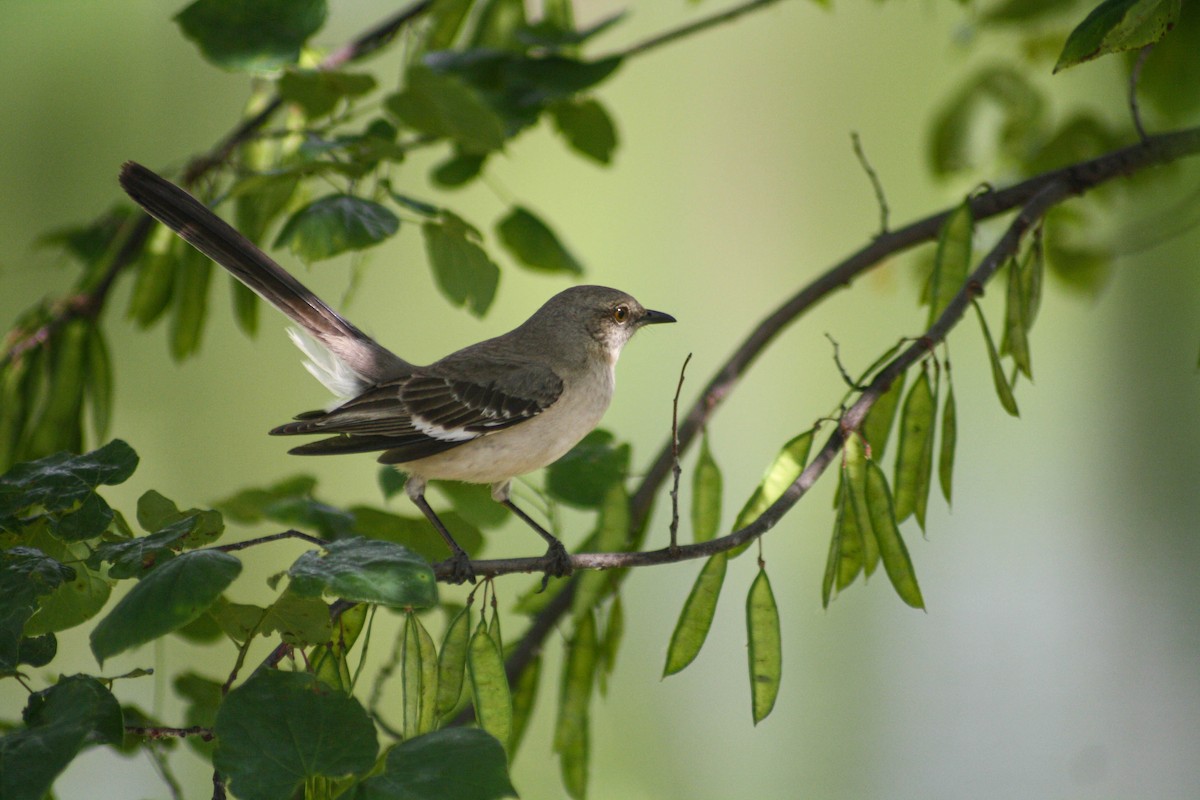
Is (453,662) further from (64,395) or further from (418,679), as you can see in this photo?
(64,395)

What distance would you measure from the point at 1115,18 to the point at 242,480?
3279mm

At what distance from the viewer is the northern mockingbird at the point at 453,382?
1.59 m

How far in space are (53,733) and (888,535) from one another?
0.94m

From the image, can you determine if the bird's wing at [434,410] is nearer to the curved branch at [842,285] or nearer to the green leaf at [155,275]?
the curved branch at [842,285]

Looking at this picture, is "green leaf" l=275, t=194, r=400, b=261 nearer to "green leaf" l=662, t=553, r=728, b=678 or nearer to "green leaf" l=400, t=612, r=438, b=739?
"green leaf" l=400, t=612, r=438, b=739

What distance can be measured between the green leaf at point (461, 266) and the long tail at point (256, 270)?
0.29m

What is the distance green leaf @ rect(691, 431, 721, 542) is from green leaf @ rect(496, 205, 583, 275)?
0.52 metres

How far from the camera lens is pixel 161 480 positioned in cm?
365

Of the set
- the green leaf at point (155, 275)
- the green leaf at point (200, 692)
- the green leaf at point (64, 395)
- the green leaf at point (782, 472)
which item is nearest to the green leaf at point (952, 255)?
the green leaf at point (782, 472)

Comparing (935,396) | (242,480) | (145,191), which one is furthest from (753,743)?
(145,191)

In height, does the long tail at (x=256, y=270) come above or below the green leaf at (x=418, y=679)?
above

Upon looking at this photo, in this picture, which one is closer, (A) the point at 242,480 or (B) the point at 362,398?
(B) the point at 362,398

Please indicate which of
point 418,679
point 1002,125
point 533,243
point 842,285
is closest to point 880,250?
point 842,285

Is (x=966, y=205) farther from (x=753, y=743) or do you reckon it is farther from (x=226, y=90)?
(x=226, y=90)
